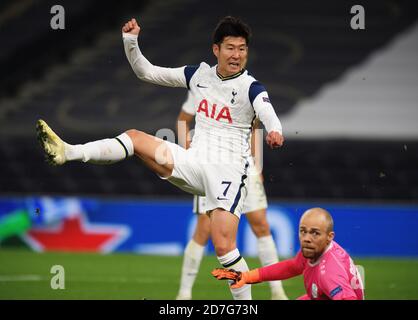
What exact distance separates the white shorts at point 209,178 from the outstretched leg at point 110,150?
79 mm

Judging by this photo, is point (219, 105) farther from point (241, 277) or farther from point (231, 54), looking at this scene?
point (241, 277)

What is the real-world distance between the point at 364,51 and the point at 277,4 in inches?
74.4

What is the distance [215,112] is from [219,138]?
190mm

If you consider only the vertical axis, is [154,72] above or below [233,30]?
below

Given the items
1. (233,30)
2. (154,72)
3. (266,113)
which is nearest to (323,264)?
(266,113)

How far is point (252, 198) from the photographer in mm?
8289

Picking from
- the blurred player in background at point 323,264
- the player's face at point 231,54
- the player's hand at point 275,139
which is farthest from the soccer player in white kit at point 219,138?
the blurred player in background at point 323,264

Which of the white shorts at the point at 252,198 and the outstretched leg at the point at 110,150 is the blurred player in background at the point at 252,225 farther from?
the outstretched leg at the point at 110,150

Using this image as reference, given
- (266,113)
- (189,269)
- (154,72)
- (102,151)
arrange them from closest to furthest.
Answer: (102,151)
(266,113)
(154,72)
(189,269)

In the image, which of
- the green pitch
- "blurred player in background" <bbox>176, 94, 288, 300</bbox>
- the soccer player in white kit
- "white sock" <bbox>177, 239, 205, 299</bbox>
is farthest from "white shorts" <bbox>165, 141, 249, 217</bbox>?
the green pitch

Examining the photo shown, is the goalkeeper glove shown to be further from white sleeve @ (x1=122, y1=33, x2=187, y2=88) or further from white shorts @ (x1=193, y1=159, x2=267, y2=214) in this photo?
white shorts @ (x1=193, y1=159, x2=267, y2=214)

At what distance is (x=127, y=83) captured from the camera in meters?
16.6

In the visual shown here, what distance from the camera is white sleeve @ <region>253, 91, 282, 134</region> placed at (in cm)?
603

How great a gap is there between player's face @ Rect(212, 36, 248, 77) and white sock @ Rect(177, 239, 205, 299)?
233 cm
